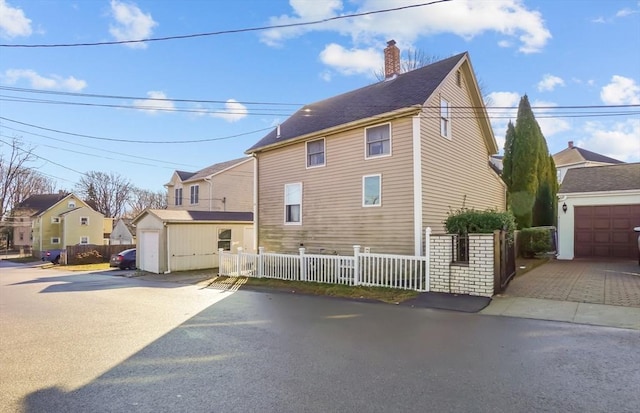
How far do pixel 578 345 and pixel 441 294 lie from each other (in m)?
3.93

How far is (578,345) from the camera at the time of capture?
5.32 meters

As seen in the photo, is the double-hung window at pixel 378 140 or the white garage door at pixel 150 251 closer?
the double-hung window at pixel 378 140

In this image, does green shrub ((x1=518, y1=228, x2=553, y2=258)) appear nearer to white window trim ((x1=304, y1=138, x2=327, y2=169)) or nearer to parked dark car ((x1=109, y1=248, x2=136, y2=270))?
white window trim ((x1=304, y1=138, x2=327, y2=169))

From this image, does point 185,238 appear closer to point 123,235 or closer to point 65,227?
point 123,235

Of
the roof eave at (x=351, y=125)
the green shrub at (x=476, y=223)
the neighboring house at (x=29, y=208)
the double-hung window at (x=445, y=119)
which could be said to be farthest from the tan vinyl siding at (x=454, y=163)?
the neighboring house at (x=29, y=208)

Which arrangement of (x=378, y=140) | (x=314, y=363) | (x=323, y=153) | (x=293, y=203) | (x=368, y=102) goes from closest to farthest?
(x=314, y=363), (x=378, y=140), (x=368, y=102), (x=323, y=153), (x=293, y=203)

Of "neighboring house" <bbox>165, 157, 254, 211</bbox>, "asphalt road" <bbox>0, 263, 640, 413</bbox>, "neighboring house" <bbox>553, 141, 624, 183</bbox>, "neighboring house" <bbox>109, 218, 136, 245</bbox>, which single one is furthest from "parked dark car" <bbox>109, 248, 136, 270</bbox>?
"neighboring house" <bbox>553, 141, 624, 183</bbox>

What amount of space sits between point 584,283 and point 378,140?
7.14 m

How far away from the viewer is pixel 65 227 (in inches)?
1678

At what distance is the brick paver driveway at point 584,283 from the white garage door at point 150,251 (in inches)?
637

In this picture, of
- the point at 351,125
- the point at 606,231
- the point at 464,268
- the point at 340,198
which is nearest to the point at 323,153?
the point at 351,125

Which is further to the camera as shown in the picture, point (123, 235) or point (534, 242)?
point (123, 235)

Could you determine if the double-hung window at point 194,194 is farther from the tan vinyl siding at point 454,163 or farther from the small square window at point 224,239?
the tan vinyl siding at point 454,163

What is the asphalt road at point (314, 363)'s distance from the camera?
12.1 feet
